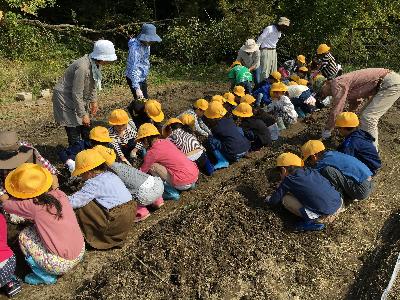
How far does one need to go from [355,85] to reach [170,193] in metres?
3.13

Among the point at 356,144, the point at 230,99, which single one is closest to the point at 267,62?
the point at 230,99

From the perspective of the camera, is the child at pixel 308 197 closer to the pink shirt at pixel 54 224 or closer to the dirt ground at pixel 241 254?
the dirt ground at pixel 241 254

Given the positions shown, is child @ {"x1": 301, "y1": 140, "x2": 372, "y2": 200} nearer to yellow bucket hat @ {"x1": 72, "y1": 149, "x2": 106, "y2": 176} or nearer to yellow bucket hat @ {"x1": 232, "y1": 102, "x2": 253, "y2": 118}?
yellow bucket hat @ {"x1": 232, "y1": 102, "x2": 253, "y2": 118}

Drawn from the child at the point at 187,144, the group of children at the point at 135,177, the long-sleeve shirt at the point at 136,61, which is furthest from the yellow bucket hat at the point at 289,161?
the long-sleeve shirt at the point at 136,61

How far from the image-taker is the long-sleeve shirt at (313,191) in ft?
13.9

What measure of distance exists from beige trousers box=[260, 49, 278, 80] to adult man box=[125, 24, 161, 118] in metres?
2.89

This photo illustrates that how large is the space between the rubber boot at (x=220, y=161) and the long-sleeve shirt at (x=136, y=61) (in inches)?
69.9

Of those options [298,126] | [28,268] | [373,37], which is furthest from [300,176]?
[373,37]

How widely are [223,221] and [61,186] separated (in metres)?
2.20

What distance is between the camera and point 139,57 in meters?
6.61

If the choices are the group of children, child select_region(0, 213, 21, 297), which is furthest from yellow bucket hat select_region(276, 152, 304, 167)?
child select_region(0, 213, 21, 297)

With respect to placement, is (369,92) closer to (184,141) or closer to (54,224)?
(184,141)

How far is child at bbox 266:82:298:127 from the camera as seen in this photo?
7422 mm

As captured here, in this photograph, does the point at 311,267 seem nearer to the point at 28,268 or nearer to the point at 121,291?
the point at 121,291
